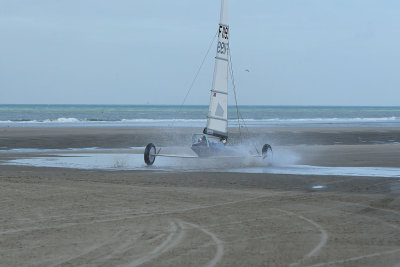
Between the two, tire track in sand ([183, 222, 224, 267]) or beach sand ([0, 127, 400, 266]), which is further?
beach sand ([0, 127, 400, 266])

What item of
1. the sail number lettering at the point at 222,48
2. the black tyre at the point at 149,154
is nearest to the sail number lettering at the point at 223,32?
the sail number lettering at the point at 222,48

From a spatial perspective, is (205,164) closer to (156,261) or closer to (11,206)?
(11,206)

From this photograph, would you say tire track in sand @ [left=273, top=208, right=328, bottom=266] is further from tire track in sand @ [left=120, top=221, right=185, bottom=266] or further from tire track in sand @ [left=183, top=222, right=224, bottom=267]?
tire track in sand @ [left=120, top=221, right=185, bottom=266]

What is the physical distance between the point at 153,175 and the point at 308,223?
9.84m

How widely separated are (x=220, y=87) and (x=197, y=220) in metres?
15.7

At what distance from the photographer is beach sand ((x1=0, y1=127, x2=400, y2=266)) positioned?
29.3ft

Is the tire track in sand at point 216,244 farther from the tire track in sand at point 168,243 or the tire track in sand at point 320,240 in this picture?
the tire track in sand at point 320,240

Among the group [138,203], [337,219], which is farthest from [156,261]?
[138,203]

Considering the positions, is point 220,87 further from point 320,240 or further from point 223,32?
point 320,240

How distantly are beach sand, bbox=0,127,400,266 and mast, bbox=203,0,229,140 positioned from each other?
253 inches

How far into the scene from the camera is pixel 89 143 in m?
39.1

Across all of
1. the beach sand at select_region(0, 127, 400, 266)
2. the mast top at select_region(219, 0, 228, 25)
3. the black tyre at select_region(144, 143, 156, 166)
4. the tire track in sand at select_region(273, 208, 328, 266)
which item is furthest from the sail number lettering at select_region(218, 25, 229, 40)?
the tire track in sand at select_region(273, 208, 328, 266)

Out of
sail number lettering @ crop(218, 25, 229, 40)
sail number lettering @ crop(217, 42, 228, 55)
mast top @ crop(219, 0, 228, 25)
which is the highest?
mast top @ crop(219, 0, 228, 25)

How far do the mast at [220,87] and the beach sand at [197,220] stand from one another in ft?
→ 21.1
